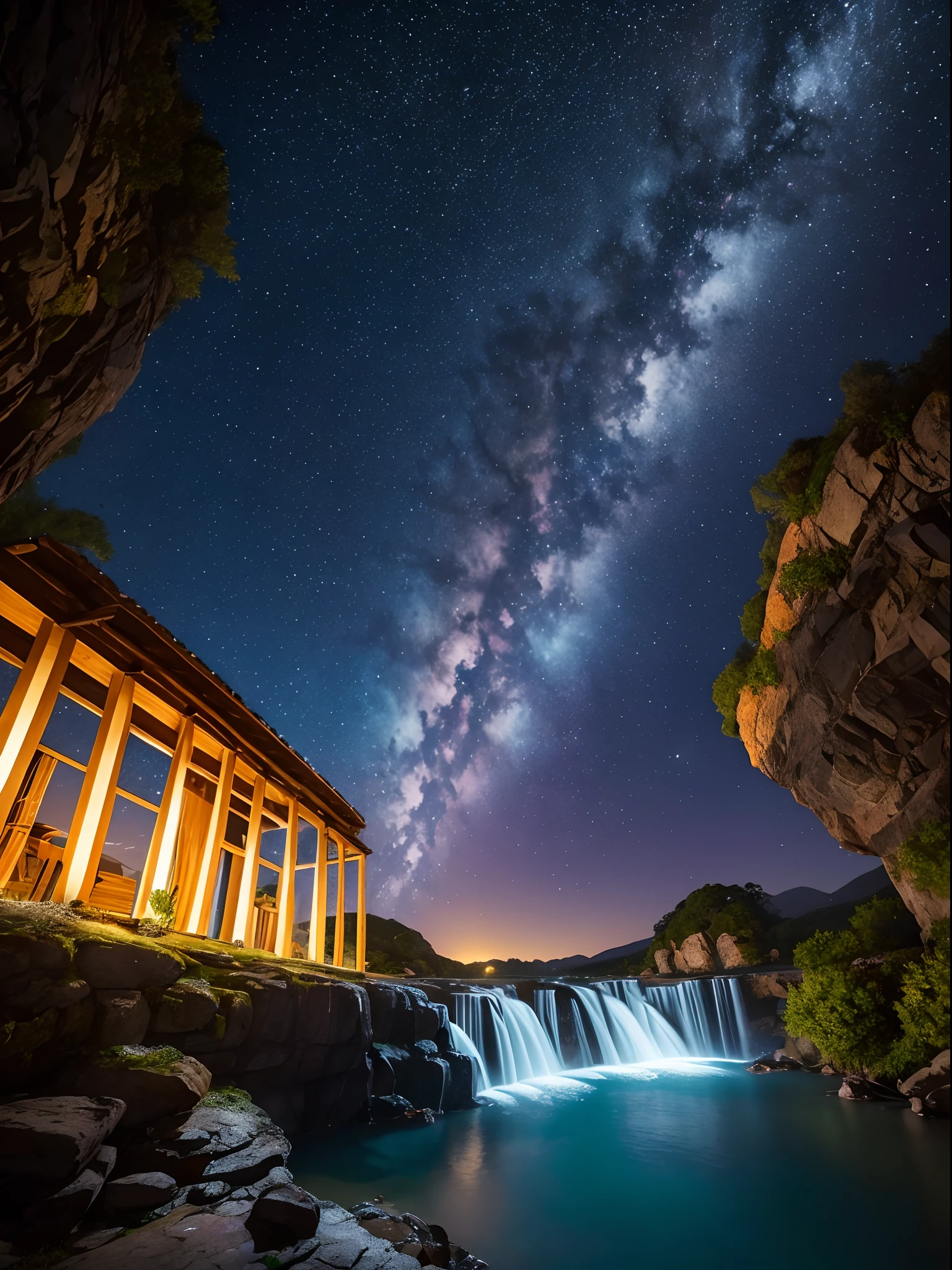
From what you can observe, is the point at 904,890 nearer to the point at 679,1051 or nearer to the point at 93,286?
the point at 93,286

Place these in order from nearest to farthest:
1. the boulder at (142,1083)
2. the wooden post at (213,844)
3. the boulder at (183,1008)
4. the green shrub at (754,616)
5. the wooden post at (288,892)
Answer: the boulder at (142,1083), the boulder at (183,1008), the green shrub at (754,616), the wooden post at (213,844), the wooden post at (288,892)

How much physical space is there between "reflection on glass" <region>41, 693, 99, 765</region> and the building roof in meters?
2.74

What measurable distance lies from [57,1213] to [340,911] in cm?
1984

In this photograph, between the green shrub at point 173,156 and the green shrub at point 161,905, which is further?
the green shrub at point 161,905

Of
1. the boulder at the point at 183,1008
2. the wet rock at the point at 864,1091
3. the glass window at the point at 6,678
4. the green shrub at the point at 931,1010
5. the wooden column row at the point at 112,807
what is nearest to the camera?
the green shrub at the point at 931,1010

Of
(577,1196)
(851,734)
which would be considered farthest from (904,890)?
(577,1196)

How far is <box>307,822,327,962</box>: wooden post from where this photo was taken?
827 inches

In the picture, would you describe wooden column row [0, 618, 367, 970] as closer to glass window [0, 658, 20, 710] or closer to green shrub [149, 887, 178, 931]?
green shrub [149, 887, 178, 931]

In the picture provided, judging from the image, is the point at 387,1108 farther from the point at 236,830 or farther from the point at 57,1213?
the point at 236,830

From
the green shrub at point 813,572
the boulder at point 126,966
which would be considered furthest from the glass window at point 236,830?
the green shrub at point 813,572

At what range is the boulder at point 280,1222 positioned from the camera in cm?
524

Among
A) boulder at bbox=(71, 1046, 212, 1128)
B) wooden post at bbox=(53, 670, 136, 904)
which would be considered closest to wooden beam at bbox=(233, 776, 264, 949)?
wooden post at bbox=(53, 670, 136, 904)

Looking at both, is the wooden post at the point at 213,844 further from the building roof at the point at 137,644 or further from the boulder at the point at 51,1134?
the boulder at the point at 51,1134

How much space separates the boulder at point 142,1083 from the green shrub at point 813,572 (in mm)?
12015
